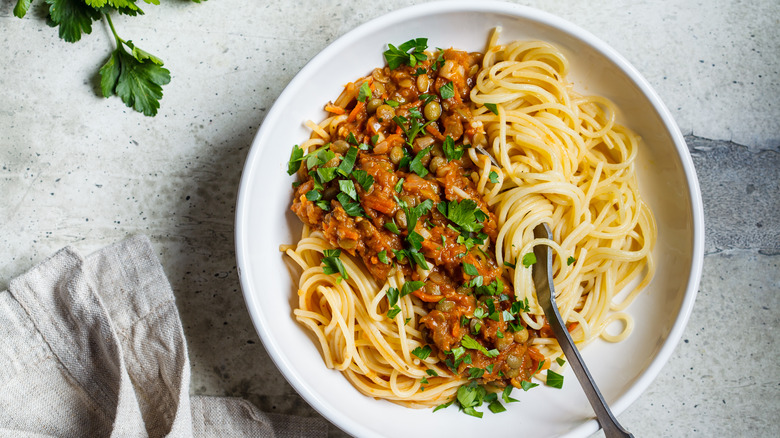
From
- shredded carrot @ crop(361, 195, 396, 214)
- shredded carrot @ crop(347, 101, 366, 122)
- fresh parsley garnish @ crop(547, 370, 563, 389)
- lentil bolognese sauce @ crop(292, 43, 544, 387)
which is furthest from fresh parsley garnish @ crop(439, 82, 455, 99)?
fresh parsley garnish @ crop(547, 370, 563, 389)

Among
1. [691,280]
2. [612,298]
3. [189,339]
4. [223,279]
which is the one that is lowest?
[189,339]

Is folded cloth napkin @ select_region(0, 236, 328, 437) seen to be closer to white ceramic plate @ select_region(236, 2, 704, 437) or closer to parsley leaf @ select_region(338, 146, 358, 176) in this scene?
white ceramic plate @ select_region(236, 2, 704, 437)

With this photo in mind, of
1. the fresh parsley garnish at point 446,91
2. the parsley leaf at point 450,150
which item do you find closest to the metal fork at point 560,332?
the parsley leaf at point 450,150

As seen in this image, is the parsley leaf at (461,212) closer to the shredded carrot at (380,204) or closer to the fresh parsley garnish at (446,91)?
the shredded carrot at (380,204)

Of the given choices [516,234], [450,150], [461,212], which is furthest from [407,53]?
[516,234]

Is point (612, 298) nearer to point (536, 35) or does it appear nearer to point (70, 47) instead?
point (536, 35)

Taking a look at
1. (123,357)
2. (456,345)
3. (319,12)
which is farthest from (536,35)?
(123,357)
